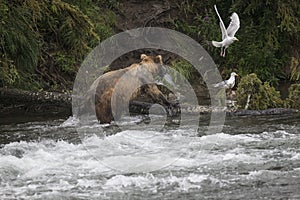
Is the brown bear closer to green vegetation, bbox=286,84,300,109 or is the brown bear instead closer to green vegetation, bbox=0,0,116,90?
green vegetation, bbox=0,0,116,90

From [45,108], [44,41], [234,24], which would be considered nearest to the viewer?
[45,108]

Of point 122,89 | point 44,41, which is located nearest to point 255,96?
point 122,89


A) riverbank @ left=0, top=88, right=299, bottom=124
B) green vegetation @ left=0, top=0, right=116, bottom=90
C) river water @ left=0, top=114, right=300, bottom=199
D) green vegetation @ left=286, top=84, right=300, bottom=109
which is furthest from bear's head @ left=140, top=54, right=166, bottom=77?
green vegetation @ left=286, top=84, right=300, bottom=109

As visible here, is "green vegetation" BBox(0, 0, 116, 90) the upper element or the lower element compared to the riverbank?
upper

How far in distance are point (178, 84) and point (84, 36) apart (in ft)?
8.49

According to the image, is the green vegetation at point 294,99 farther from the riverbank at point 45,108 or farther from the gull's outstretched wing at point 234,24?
the gull's outstretched wing at point 234,24

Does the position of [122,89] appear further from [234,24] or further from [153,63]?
[234,24]

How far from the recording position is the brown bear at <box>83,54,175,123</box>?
8695 mm

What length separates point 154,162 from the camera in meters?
6.53

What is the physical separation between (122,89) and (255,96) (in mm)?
1979

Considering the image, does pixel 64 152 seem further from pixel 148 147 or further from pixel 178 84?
pixel 178 84

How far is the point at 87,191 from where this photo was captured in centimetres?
547

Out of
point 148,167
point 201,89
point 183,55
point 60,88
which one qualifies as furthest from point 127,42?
point 148,167

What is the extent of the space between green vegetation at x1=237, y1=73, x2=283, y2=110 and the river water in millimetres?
854
